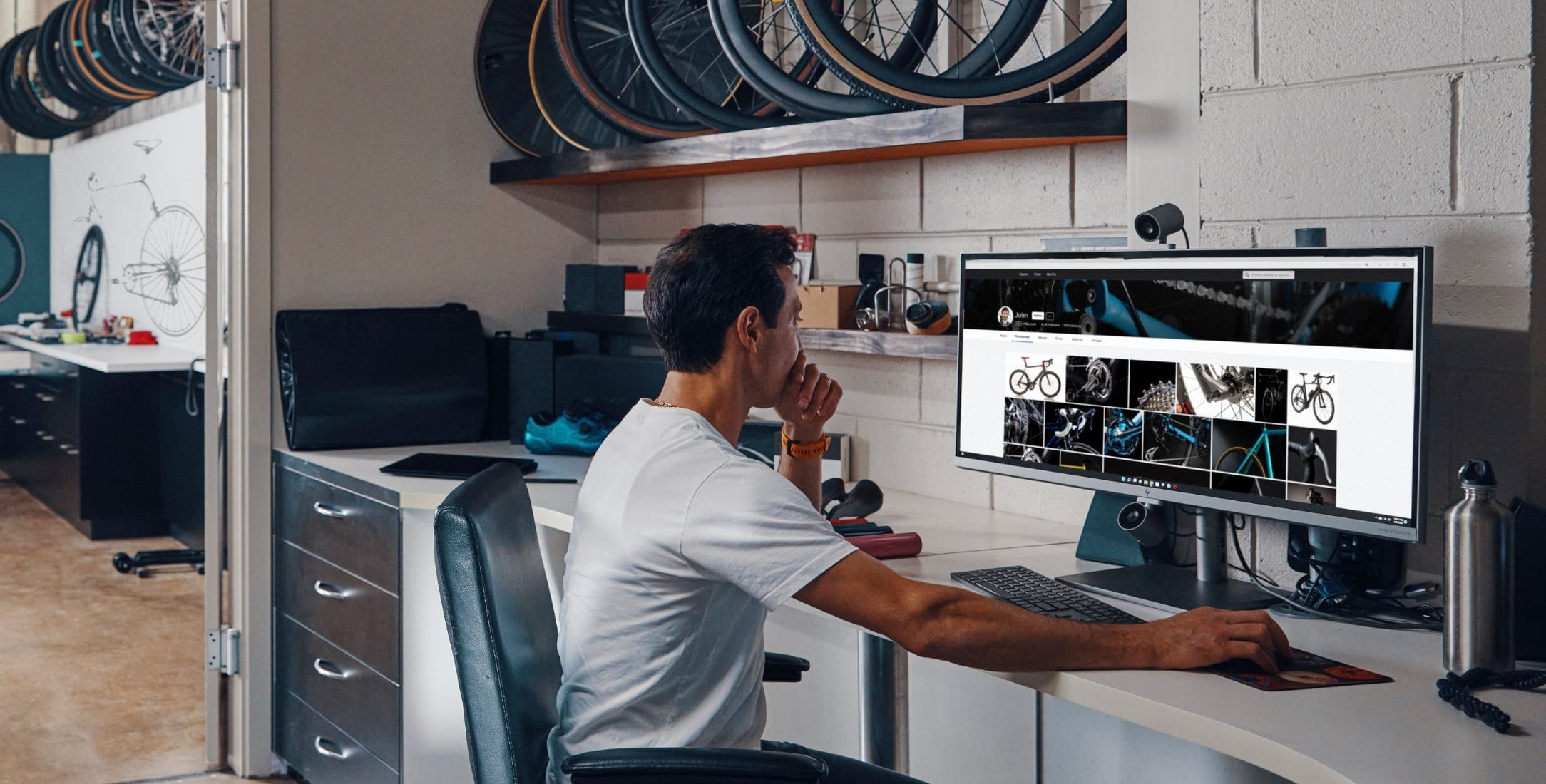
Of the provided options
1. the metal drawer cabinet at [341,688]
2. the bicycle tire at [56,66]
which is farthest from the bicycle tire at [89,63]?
the metal drawer cabinet at [341,688]

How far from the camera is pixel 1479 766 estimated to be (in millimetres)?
1230

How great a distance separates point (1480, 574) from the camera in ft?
4.83

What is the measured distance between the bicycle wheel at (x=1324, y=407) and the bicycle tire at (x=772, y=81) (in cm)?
108

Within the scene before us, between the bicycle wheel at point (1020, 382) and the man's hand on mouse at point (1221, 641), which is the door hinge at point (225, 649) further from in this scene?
the man's hand on mouse at point (1221, 641)

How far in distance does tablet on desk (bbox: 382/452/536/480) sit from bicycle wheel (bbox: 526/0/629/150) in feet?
2.87

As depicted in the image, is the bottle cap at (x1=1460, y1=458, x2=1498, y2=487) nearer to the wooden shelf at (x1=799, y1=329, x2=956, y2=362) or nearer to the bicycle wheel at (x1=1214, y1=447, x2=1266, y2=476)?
the bicycle wheel at (x1=1214, y1=447, x2=1266, y2=476)

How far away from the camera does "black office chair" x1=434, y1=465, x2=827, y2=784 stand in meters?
1.42

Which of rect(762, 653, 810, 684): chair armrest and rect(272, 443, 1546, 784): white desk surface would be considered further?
rect(762, 653, 810, 684): chair armrest

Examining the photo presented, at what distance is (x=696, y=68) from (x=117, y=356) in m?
3.87

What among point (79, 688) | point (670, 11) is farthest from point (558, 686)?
point (79, 688)

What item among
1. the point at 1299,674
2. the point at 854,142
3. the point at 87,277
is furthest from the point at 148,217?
the point at 1299,674

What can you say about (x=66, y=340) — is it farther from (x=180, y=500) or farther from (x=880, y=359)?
(x=880, y=359)

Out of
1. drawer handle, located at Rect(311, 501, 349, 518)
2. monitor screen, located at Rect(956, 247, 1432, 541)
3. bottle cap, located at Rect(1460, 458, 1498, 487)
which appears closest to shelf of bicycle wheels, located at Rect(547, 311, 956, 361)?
monitor screen, located at Rect(956, 247, 1432, 541)

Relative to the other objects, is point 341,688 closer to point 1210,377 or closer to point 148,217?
point 1210,377
